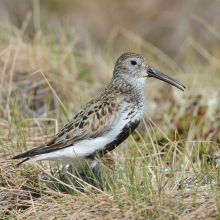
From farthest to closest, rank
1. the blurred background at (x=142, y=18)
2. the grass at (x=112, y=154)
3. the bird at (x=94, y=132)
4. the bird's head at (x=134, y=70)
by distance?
the blurred background at (x=142, y=18), the bird's head at (x=134, y=70), the bird at (x=94, y=132), the grass at (x=112, y=154)

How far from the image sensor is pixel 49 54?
6824mm

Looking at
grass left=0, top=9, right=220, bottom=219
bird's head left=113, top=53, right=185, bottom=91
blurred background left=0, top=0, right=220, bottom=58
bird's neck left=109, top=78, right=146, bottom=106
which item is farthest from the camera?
blurred background left=0, top=0, right=220, bottom=58

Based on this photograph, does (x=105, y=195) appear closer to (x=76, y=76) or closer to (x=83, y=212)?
(x=83, y=212)

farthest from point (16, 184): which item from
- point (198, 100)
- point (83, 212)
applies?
point (198, 100)

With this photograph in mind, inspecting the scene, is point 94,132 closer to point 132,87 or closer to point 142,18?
point 132,87

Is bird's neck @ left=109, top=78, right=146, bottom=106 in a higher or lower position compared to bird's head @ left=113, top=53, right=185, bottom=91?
lower

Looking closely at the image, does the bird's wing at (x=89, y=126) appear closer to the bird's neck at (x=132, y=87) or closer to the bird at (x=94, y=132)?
the bird at (x=94, y=132)

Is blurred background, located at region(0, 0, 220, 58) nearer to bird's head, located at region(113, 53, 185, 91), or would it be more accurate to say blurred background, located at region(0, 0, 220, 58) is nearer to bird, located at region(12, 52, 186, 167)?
bird's head, located at region(113, 53, 185, 91)

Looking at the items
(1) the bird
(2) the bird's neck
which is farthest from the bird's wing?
(2) the bird's neck

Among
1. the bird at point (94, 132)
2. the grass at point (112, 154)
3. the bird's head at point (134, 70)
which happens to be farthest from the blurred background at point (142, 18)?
the bird at point (94, 132)

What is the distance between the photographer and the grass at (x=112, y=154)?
9.30ft

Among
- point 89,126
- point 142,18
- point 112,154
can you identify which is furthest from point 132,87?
point 142,18

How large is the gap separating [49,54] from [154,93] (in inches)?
88.9

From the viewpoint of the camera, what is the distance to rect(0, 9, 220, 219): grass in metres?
2.84
